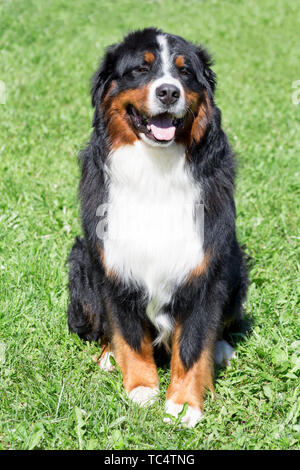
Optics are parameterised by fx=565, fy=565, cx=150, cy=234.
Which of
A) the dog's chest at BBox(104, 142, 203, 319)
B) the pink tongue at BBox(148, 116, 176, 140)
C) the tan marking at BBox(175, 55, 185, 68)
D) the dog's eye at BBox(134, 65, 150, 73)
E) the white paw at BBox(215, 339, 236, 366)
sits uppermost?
the tan marking at BBox(175, 55, 185, 68)

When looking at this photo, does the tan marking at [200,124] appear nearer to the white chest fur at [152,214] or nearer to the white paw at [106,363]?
the white chest fur at [152,214]

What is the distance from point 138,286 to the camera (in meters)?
3.01

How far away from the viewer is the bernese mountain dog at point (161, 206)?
2.86 metres

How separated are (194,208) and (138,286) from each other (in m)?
0.51

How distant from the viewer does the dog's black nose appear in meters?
2.71

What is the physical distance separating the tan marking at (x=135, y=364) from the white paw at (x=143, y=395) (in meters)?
0.03

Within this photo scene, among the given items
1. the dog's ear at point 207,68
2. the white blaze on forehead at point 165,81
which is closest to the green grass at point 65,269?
the dog's ear at point 207,68

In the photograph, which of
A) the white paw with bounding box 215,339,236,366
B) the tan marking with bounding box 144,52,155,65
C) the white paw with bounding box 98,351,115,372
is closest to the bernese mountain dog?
the tan marking with bounding box 144,52,155,65

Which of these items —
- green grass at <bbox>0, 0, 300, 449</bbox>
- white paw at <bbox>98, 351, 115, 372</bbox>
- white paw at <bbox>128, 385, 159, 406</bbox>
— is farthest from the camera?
white paw at <bbox>98, 351, 115, 372</bbox>

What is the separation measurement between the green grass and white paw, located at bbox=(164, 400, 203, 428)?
1.7 inches

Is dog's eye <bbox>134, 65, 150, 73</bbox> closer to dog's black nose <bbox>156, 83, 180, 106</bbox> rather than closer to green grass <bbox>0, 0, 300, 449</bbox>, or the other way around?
dog's black nose <bbox>156, 83, 180, 106</bbox>

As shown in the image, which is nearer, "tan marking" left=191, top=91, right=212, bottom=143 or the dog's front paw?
"tan marking" left=191, top=91, right=212, bottom=143

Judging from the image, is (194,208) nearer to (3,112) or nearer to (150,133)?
(150,133)
